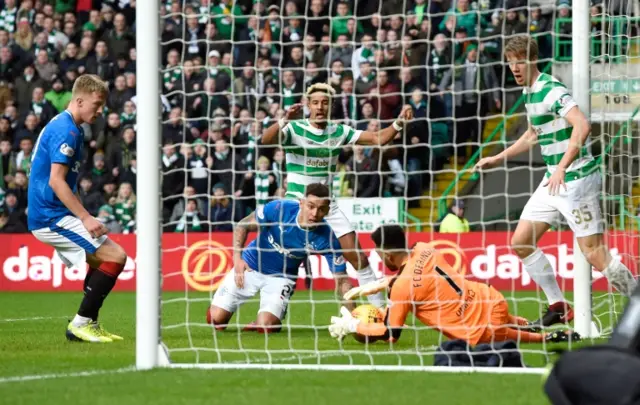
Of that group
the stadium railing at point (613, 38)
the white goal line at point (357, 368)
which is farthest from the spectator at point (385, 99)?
the white goal line at point (357, 368)

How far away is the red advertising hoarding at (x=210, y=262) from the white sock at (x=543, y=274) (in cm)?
533

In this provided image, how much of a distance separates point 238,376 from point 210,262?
8.37 meters

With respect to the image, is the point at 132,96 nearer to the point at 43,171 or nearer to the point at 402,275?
the point at 43,171

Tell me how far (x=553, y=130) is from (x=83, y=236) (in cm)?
346

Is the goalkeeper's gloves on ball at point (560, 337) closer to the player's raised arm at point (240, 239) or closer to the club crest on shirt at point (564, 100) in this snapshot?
the club crest on shirt at point (564, 100)

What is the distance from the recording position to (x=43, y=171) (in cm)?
902

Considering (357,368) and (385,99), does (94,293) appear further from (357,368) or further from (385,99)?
(385,99)

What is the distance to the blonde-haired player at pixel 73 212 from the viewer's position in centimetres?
875

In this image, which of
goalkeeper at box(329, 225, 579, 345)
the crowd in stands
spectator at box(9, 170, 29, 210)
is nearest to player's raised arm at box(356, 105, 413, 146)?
goalkeeper at box(329, 225, 579, 345)

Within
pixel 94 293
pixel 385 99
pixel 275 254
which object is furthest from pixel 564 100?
pixel 385 99

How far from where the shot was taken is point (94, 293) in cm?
889

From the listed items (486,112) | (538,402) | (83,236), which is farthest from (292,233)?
→ (486,112)

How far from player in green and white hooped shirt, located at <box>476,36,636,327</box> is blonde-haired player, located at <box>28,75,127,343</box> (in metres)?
2.78

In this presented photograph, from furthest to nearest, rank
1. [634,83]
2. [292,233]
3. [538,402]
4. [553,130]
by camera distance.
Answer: [634,83] < [292,233] < [553,130] < [538,402]
